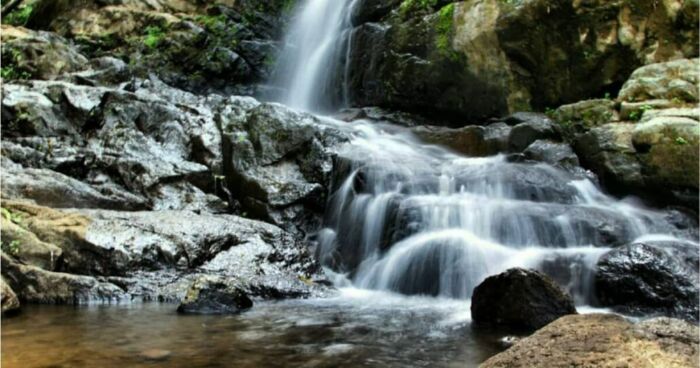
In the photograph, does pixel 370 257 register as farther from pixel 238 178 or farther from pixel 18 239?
pixel 18 239

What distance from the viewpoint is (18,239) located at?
6.51m

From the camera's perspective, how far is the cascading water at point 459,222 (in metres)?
7.59

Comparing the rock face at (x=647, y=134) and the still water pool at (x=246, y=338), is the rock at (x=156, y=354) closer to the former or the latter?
the still water pool at (x=246, y=338)

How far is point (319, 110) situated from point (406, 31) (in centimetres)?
342

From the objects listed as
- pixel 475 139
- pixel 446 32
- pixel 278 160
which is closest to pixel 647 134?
pixel 475 139

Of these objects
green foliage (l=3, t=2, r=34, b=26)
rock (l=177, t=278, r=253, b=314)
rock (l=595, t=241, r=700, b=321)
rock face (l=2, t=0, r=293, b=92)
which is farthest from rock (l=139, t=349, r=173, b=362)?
green foliage (l=3, t=2, r=34, b=26)

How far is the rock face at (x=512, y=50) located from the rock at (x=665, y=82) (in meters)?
0.97

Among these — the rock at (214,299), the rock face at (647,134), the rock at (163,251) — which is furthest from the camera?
the rock face at (647,134)

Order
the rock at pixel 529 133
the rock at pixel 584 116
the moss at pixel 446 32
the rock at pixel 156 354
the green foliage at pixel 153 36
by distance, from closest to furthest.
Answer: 1. the rock at pixel 156 354
2. the rock at pixel 584 116
3. the rock at pixel 529 133
4. the moss at pixel 446 32
5. the green foliage at pixel 153 36

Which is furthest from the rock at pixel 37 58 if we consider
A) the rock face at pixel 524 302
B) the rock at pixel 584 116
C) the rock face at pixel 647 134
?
the rock face at pixel 524 302

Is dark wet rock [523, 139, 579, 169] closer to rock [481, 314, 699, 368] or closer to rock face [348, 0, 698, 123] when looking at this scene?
rock face [348, 0, 698, 123]

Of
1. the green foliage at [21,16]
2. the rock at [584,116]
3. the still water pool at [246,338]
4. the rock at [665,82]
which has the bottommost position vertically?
the still water pool at [246,338]

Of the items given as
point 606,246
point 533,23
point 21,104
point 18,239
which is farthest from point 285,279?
point 533,23

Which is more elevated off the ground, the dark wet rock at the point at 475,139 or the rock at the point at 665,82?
the rock at the point at 665,82
